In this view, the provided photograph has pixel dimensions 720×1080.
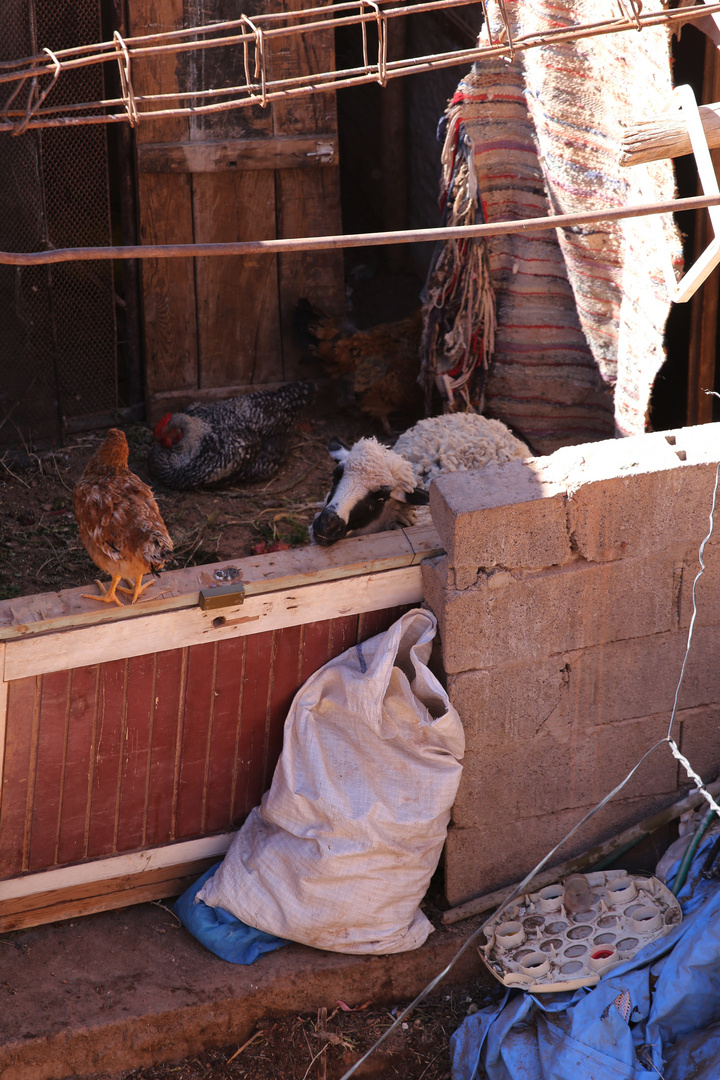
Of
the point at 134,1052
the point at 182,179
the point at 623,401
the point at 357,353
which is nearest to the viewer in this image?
the point at 134,1052

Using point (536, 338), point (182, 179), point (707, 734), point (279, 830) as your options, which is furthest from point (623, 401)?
point (182, 179)

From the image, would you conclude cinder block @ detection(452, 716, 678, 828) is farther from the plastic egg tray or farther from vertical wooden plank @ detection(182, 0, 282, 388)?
vertical wooden plank @ detection(182, 0, 282, 388)

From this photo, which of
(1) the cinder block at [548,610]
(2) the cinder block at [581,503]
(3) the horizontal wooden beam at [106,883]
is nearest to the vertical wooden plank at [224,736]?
(3) the horizontal wooden beam at [106,883]

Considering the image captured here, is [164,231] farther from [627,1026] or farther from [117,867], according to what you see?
[627,1026]

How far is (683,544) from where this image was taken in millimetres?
3588

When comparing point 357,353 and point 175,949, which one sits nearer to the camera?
point 175,949

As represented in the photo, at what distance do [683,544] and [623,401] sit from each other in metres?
1.28

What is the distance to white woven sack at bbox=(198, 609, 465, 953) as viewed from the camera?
3381 millimetres

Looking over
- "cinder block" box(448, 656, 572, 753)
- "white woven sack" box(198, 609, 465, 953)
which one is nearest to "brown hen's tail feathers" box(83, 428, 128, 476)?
"white woven sack" box(198, 609, 465, 953)

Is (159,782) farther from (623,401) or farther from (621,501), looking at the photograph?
(623,401)

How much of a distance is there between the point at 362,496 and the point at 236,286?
293 cm

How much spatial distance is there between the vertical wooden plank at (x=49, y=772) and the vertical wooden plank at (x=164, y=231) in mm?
3471

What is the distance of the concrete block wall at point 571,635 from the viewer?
11.1 ft

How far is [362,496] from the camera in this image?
392 cm
